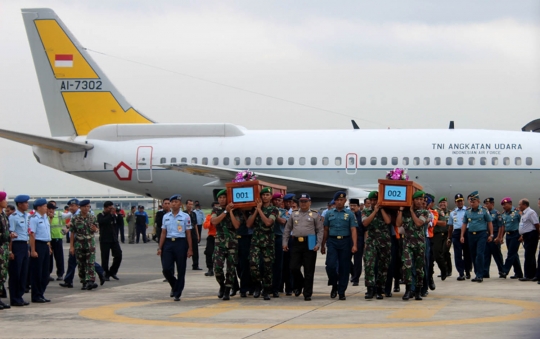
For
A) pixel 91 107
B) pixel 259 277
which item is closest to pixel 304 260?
pixel 259 277

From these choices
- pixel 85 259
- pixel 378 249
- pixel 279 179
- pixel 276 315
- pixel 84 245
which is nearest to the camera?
pixel 276 315

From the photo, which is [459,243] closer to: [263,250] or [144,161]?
[263,250]

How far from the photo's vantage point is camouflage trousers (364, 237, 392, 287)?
1255 centimetres

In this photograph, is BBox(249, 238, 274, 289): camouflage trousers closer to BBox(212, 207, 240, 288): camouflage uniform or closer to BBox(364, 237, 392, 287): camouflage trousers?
BBox(212, 207, 240, 288): camouflage uniform

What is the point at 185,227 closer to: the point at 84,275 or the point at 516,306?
the point at 84,275

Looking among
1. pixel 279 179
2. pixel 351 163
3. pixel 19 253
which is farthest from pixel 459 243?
pixel 351 163

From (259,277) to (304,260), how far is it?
735mm

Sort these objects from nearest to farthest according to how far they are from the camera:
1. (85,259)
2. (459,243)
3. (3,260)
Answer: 1. (3,260)
2. (85,259)
3. (459,243)

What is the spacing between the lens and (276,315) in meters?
10.7

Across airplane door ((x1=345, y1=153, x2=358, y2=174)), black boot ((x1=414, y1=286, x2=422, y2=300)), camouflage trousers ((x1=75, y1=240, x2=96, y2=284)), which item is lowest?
black boot ((x1=414, y1=286, x2=422, y2=300))

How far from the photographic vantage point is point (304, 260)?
1266cm

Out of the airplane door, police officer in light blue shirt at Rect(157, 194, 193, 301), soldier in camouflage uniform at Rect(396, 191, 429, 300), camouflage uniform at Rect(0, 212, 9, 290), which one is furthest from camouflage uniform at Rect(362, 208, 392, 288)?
the airplane door

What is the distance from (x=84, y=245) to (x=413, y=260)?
5.84 metres

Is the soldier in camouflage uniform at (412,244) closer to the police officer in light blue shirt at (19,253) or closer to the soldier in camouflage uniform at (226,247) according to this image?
the soldier in camouflage uniform at (226,247)
